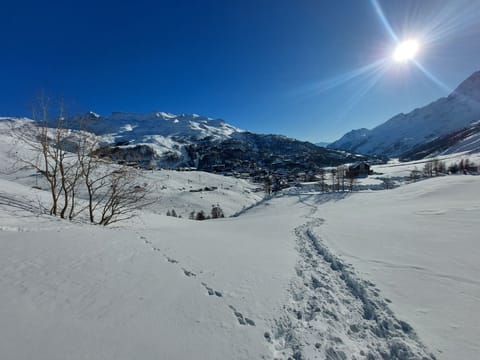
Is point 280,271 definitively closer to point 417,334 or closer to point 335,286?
point 335,286

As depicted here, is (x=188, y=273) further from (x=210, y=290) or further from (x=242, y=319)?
(x=242, y=319)

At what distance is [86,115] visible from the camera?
40.6 feet

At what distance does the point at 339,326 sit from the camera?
4.66 m

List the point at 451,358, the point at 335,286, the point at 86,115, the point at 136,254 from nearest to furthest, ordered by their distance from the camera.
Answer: the point at 451,358
the point at 335,286
the point at 136,254
the point at 86,115

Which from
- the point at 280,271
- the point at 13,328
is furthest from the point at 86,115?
the point at 280,271

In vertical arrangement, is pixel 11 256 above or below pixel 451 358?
above

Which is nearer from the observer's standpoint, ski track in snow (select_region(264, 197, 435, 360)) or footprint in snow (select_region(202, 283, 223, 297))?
ski track in snow (select_region(264, 197, 435, 360))

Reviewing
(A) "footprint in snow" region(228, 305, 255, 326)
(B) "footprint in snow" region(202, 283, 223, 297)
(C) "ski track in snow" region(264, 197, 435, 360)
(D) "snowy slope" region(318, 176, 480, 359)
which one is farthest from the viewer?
(B) "footprint in snow" region(202, 283, 223, 297)

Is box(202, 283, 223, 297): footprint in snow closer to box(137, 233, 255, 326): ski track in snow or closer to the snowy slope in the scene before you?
box(137, 233, 255, 326): ski track in snow

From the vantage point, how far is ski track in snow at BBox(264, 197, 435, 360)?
386cm

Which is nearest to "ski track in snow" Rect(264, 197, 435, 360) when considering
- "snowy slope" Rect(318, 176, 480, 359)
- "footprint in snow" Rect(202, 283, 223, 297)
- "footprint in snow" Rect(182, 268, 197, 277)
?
"snowy slope" Rect(318, 176, 480, 359)

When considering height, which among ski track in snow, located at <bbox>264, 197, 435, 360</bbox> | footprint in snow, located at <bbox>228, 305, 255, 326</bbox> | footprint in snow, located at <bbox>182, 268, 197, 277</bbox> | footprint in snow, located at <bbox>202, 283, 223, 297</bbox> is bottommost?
ski track in snow, located at <bbox>264, 197, 435, 360</bbox>

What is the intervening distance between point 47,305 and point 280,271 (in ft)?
19.1

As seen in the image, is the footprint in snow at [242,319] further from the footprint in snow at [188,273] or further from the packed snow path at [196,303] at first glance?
the footprint in snow at [188,273]
